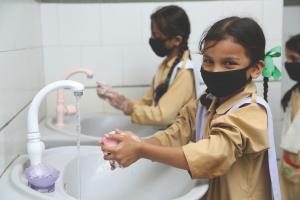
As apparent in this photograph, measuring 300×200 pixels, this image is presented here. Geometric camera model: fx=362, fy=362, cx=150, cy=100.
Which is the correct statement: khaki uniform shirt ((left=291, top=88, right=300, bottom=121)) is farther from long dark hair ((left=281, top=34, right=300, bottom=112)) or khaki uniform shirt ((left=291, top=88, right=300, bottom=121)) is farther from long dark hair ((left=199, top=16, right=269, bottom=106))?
long dark hair ((left=199, top=16, right=269, bottom=106))

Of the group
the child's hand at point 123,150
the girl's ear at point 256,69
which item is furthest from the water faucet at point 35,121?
the girl's ear at point 256,69

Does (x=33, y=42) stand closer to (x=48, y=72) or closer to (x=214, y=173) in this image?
(x=48, y=72)

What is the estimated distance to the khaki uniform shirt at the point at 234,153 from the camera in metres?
0.84

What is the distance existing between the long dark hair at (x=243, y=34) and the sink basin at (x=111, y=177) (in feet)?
1.21

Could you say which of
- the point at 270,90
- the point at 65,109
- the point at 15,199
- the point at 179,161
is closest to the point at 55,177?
the point at 15,199

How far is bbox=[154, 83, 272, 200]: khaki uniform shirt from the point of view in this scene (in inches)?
33.0

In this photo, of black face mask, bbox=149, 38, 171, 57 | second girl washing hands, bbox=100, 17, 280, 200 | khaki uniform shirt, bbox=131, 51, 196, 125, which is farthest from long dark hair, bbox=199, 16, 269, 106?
black face mask, bbox=149, 38, 171, 57

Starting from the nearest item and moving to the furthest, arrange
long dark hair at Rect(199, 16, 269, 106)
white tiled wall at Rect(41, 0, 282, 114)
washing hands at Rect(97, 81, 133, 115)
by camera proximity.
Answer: long dark hair at Rect(199, 16, 269, 106) < washing hands at Rect(97, 81, 133, 115) < white tiled wall at Rect(41, 0, 282, 114)

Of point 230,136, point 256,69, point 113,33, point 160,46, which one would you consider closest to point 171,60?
point 160,46

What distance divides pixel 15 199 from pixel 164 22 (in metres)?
0.95

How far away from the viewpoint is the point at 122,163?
818 millimetres

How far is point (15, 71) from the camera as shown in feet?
3.52

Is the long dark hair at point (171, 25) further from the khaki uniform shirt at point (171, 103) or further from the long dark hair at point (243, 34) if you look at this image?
the long dark hair at point (243, 34)

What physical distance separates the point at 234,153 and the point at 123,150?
263 millimetres
